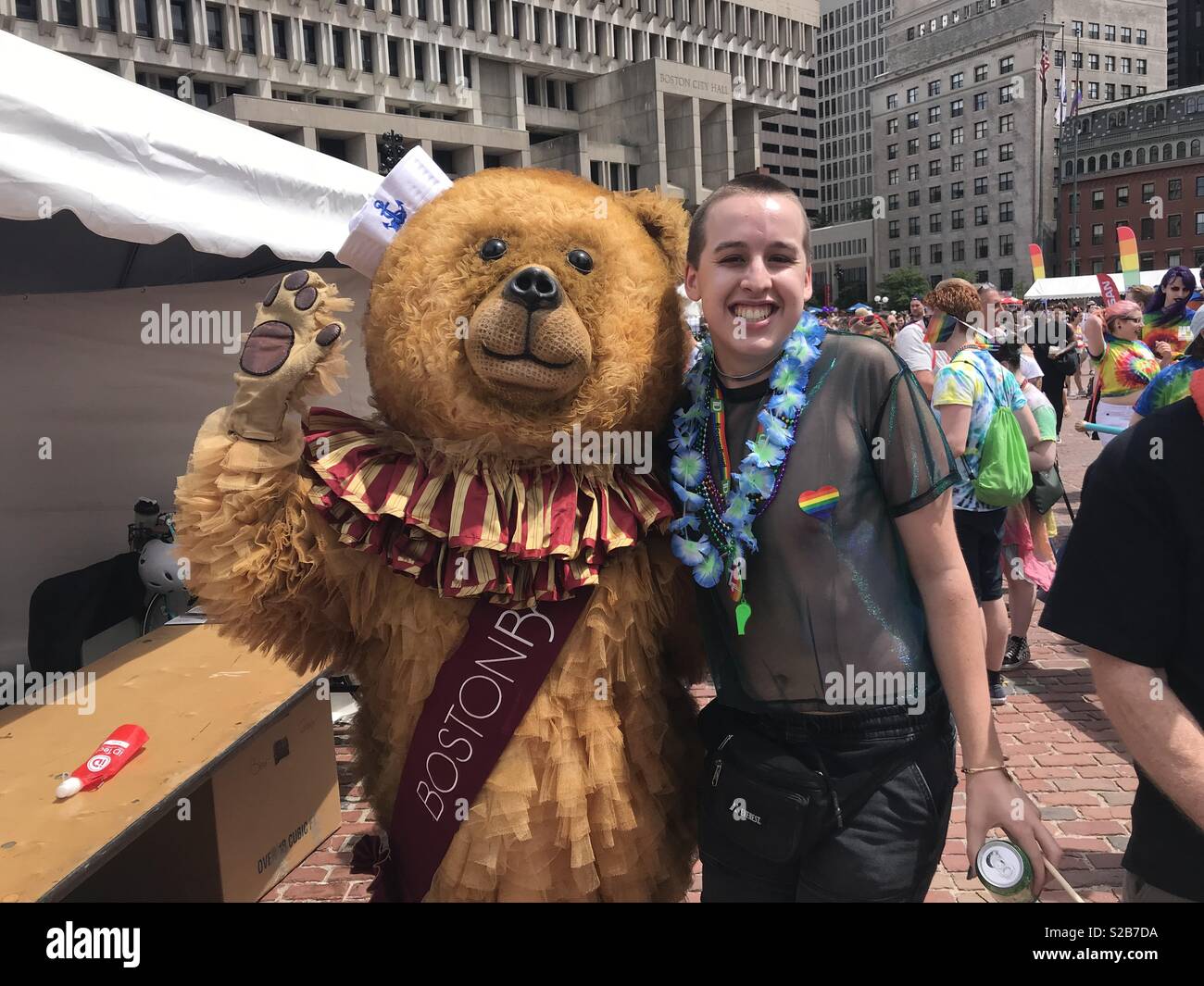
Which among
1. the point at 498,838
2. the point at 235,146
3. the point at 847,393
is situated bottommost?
the point at 498,838

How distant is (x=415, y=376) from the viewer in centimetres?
213

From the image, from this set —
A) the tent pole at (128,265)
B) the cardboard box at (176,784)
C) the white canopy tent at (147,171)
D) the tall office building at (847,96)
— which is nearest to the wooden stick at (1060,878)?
the cardboard box at (176,784)

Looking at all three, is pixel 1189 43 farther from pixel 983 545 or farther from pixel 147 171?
pixel 147 171

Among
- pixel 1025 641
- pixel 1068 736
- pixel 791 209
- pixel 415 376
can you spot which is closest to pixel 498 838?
pixel 415 376

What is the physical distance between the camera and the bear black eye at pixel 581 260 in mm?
2188

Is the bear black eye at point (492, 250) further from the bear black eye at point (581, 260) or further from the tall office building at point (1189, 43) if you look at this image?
the tall office building at point (1189, 43)

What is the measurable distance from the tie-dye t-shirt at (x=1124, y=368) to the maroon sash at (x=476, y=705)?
6012 mm

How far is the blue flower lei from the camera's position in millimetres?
1902

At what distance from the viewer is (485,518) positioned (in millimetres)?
2018

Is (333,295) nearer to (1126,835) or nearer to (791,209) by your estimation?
(791,209)

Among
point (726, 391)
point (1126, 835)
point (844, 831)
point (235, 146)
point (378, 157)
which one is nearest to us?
point (844, 831)

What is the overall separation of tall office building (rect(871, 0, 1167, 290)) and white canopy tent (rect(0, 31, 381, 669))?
259 ft

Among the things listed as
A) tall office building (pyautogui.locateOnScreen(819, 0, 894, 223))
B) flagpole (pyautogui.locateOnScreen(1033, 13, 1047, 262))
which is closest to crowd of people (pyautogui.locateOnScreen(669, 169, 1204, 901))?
flagpole (pyautogui.locateOnScreen(1033, 13, 1047, 262))

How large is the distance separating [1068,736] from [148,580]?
4.79 meters
